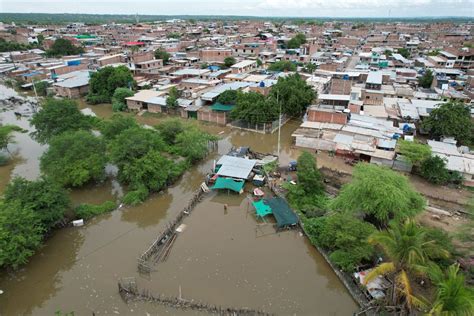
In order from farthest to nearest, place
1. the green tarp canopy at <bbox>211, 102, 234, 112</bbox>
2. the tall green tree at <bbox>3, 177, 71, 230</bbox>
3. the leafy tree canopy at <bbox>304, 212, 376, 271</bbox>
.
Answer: the green tarp canopy at <bbox>211, 102, 234, 112</bbox> < the tall green tree at <bbox>3, 177, 71, 230</bbox> < the leafy tree canopy at <bbox>304, 212, 376, 271</bbox>

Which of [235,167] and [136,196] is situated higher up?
[235,167]

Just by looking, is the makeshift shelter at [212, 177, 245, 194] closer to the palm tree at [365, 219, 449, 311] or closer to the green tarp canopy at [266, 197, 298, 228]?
the green tarp canopy at [266, 197, 298, 228]

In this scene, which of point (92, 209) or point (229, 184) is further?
point (229, 184)

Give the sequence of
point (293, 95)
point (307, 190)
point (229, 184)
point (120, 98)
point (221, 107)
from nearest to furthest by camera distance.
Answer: point (307, 190) → point (229, 184) → point (293, 95) → point (221, 107) → point (120, 98)

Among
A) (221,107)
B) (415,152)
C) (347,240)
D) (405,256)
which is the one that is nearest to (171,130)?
(221,107)

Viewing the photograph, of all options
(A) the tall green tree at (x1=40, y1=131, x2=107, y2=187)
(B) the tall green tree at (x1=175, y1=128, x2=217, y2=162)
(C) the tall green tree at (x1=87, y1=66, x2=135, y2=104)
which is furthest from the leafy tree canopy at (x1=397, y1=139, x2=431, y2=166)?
(C) the tall green tree at (x1=87, y1=66, x2=135, y2=104)

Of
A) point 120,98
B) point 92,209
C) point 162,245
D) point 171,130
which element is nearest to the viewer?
point 162,245

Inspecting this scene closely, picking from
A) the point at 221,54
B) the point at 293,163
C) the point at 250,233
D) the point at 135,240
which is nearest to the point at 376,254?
the point at 250,233

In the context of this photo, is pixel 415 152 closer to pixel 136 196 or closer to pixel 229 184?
pixel 229 184
